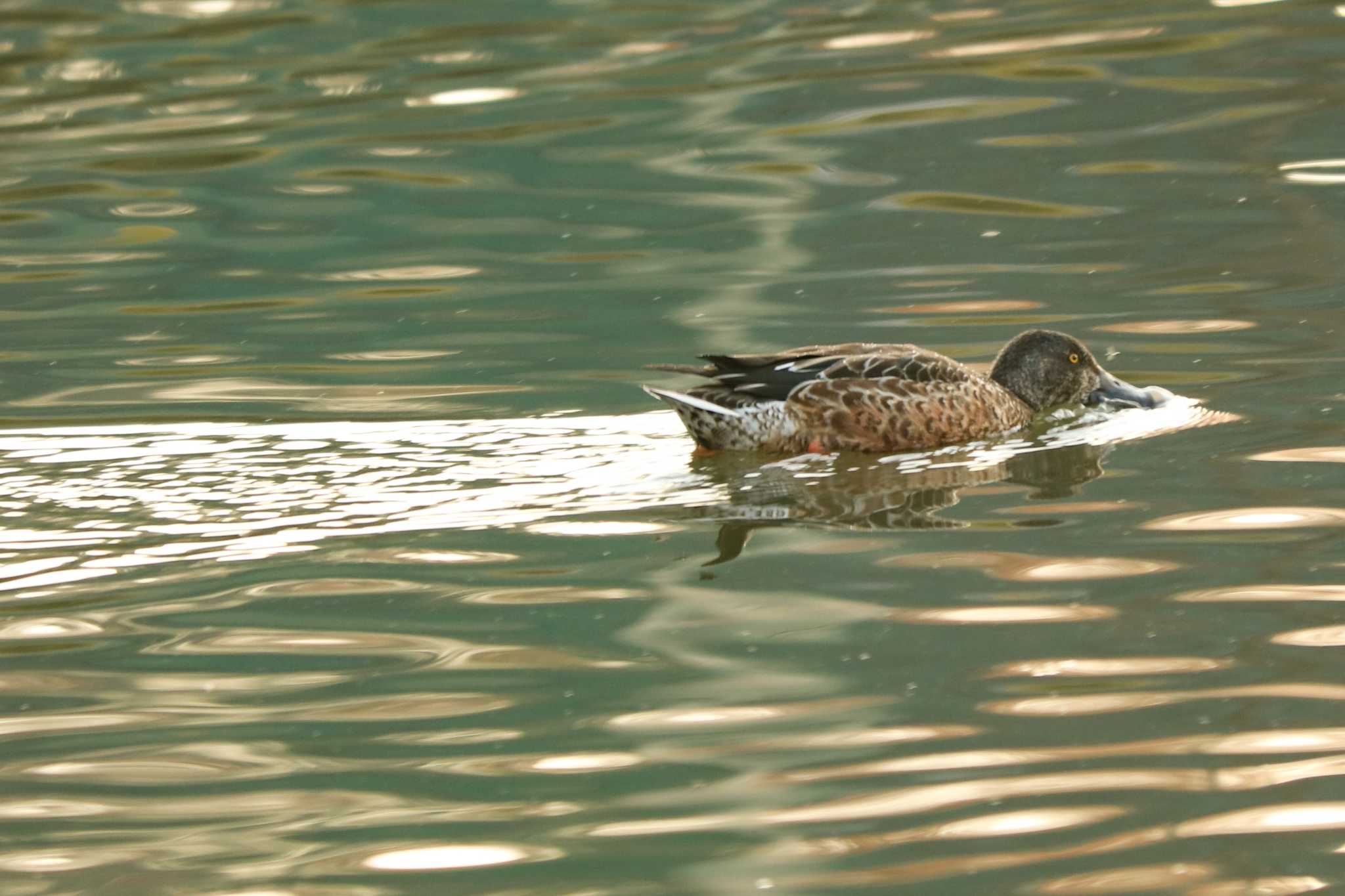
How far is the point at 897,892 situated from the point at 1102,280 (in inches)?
305

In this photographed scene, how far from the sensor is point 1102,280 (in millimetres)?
12047

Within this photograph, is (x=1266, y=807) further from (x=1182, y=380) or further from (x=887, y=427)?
(x=1182, y=380)

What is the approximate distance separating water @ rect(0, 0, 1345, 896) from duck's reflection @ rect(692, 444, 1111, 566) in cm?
4

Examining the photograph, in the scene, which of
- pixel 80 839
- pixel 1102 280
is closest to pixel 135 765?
pixel 80 839

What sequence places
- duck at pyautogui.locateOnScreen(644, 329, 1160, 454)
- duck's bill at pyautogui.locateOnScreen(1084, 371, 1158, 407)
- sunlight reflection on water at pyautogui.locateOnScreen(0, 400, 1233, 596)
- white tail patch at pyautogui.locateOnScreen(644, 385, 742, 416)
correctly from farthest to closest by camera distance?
duck's bill at pyautogui.locateOnScreen(1084, 371, 1158, 407) → duck at pyautogui.locateOnScreen(644, 329, 1160, 454) → white tail patch at pyautogui.locateOnScreen(644, 385, 742, 416) → sunlight reflection on water at pyautogui.locateOnScreen(0, 400, 1233, 596)

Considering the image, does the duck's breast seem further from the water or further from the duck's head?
the duck's head

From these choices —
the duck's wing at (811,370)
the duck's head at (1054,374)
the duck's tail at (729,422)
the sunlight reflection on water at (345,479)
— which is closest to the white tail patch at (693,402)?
the duck's tail at (729,422)

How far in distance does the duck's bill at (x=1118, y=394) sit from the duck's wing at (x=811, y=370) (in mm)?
889

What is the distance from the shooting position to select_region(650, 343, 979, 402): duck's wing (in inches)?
356

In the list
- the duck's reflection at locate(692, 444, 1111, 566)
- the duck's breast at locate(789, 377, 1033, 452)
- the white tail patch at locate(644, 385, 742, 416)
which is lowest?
the duck's reflection at locate(692, 444, 1111, 566)

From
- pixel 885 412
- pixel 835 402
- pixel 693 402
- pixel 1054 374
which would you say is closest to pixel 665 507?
pixel 693 402

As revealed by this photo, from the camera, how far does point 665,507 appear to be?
8.24m

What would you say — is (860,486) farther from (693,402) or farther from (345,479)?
(345,479)

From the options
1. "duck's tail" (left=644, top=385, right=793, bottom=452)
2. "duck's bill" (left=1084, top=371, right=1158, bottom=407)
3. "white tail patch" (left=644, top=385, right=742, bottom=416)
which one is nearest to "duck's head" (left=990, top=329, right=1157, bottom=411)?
"duck's bill" (left=1084, top=371, right=1158, bottom=407)
